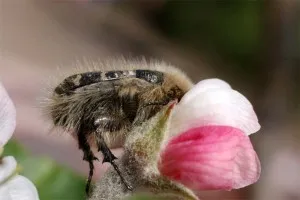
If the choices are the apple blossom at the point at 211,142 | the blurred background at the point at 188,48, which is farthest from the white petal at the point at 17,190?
the blurred background at the point at 188,48

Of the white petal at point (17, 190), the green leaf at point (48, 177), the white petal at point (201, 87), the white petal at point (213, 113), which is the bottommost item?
the green leaf at point (48, 177)

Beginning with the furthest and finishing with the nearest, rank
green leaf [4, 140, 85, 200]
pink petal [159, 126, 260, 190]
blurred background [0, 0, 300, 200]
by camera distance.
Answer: blurred background [0, 0, 300, 200] < green leaf [4, 140, 85, 200] < pink petal [159, 126, 260, 190]

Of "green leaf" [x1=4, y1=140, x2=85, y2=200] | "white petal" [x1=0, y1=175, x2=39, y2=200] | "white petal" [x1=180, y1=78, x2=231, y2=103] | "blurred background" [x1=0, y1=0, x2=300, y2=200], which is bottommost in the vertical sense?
"blurred background" [x1=0, y1=0, x2=300, y2=200]

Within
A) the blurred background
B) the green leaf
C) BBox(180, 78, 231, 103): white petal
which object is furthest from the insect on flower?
the blurred background

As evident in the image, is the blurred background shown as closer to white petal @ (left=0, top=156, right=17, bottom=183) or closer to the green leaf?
the green leaf

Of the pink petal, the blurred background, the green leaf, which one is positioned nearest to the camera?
the pink petal

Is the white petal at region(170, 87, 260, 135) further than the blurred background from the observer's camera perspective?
No

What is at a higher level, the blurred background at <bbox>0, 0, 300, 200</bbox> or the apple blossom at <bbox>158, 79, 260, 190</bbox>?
the apple blossom at <bbox>158, 79, 260, 190</bbox>

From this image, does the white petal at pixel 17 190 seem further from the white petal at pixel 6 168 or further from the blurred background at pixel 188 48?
the blurred background at pixel 188 48
